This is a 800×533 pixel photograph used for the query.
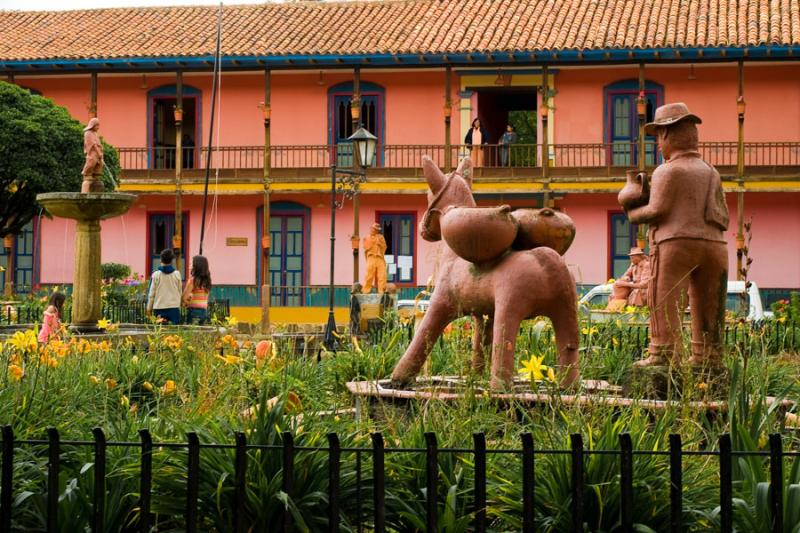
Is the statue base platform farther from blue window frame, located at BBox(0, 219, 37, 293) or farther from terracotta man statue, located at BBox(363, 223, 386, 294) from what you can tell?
blue window frame, located at BBox(0, 219, 37, 293)

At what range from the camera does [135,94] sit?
106 ft

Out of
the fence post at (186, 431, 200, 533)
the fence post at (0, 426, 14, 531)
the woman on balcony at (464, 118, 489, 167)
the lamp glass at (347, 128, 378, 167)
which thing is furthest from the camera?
the woman on balcony at (464, 118, 489, 167)

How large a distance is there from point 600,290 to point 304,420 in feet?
47.6

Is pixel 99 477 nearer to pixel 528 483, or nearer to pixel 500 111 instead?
pixel 528 483

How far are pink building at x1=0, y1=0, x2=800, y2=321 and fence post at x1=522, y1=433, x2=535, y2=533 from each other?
24.1 meters

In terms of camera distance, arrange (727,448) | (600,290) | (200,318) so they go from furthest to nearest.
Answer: (600,290) < (200,318) < (727,448)

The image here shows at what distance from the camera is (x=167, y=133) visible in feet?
111

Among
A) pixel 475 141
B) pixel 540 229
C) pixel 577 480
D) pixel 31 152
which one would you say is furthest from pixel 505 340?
pixel 475 141

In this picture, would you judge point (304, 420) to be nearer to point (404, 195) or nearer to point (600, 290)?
point (600, 290)

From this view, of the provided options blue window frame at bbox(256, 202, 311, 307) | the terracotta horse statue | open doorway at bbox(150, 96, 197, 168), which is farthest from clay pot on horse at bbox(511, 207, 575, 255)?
open doorway at bbox(150, 96, 197, 168)

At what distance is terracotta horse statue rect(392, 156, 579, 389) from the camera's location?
6906 millimetres

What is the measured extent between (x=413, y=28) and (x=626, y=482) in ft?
89.4

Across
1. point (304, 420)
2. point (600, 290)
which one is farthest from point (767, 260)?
point (304, 420)

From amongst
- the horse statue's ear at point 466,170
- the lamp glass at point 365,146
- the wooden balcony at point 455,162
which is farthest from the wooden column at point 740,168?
the horse statue's ear at point 466,170
